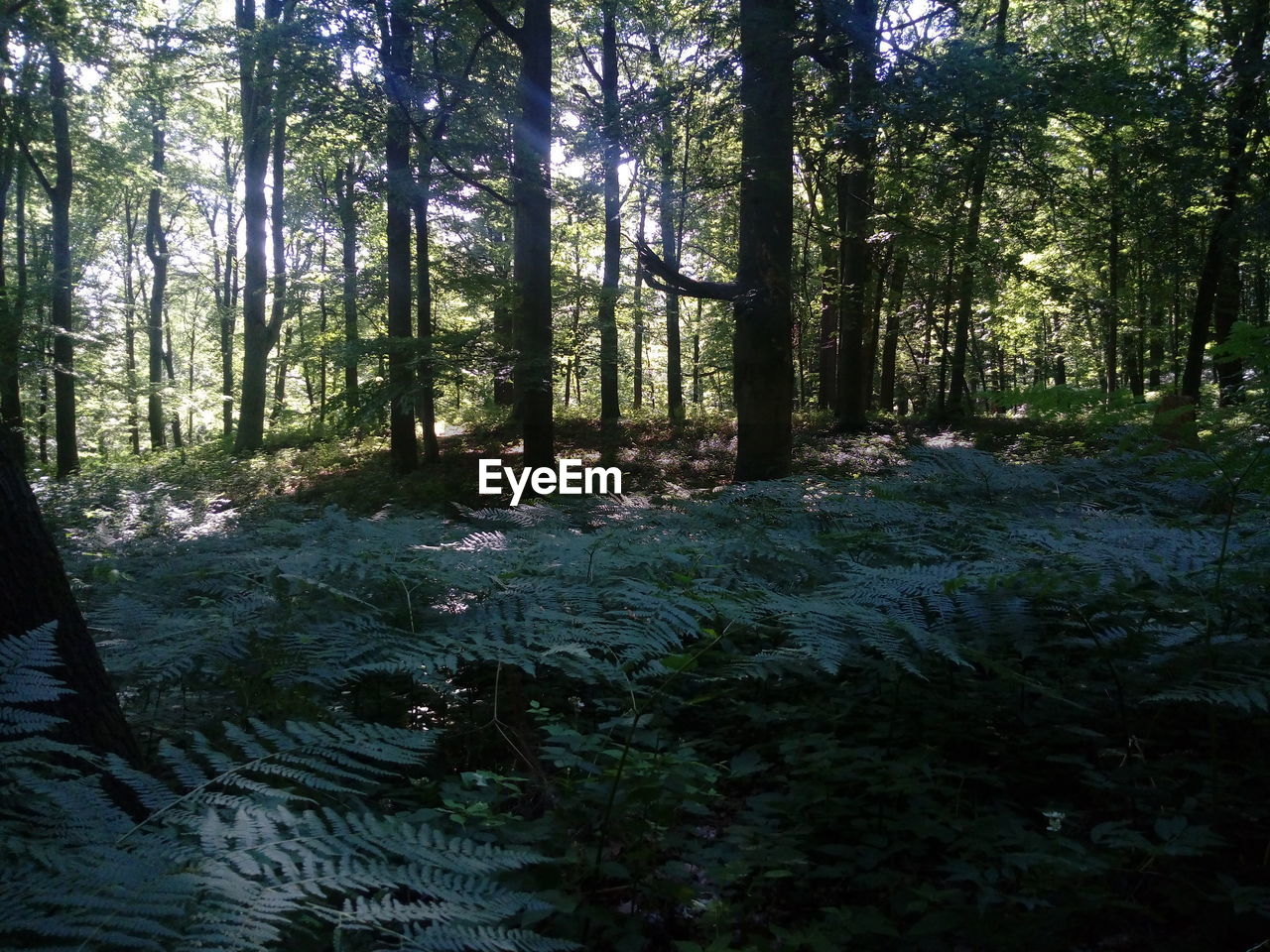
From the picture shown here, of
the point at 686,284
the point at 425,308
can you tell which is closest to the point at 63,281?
the point at 425,308

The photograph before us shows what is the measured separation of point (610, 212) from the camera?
12.6 metres

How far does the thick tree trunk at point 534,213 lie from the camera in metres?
10.1

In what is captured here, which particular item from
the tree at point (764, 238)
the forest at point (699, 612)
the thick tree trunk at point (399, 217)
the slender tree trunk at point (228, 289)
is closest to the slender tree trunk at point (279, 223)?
the thick tree trunk at point (399, 217)

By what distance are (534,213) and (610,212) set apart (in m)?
2.62

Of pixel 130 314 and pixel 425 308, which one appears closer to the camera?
pixel 425 308

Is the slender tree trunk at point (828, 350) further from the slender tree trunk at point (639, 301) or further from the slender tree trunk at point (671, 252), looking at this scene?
the slender tree trunk at point (639, 301)

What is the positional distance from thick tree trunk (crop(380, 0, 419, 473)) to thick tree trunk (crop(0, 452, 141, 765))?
854 cm

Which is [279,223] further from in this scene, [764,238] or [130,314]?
[764,238]

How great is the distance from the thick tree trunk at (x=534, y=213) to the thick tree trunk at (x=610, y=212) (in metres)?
0.95

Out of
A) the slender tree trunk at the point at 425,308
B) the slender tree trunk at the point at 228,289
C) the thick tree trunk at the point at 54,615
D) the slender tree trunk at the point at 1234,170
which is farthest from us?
the slender tree trunk at the point at 228,289

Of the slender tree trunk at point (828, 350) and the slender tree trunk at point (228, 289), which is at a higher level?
the slender tree trunk at point (228, 289)

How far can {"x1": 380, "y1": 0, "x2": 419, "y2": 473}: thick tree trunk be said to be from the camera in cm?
1085

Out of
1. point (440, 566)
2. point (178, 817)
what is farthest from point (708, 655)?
point (178, 817)

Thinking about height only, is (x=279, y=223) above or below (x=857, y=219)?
above
